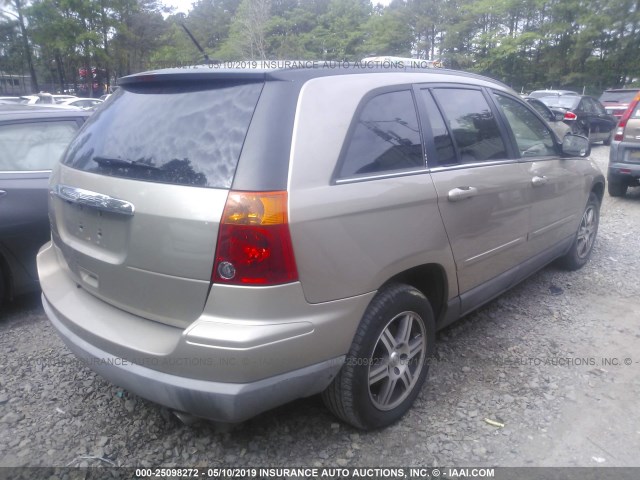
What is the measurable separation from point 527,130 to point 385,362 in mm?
2244

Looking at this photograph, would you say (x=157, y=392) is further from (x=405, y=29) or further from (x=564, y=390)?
(x=405, y=29)

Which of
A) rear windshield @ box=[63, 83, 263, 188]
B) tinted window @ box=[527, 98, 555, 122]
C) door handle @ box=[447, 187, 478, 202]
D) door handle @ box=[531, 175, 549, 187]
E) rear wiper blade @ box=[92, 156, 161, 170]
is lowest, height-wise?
tinted window @ box=[527, 98, 555, 122]

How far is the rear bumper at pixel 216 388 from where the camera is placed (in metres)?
1.99

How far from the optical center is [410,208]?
2.51 meters

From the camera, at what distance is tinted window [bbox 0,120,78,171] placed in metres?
3.88

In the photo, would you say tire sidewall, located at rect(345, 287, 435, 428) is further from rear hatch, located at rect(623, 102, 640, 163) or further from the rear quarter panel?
rear hatch, located at rect(623, 102, 640, 163)

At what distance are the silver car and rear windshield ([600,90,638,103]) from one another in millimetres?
18026

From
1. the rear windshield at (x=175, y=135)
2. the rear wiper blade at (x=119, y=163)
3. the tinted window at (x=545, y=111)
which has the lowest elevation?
the tinted window at (x=545, y=111)

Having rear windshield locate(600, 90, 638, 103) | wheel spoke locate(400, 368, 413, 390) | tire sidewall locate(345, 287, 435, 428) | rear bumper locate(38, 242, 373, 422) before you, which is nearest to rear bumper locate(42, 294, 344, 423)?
rear bumper locate(38, 242, 373, 422)

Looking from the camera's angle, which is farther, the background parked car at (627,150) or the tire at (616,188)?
the tire at (616,188)

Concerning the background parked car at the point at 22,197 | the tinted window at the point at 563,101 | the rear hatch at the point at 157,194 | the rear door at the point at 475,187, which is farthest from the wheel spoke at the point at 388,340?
the tinted window at the point at 563,101

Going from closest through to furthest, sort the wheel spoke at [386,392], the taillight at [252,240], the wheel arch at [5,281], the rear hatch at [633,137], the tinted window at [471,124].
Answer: the taillight at [252,240] → the wheel spoke at [386,392] → the tinted window at [471,124] → the wheel arch at [5,281] → the rear hatch at [633,137]

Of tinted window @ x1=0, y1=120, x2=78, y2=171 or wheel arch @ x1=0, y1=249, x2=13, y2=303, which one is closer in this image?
wheel arch @ x1=0, y1=249, x2=13, y2=303

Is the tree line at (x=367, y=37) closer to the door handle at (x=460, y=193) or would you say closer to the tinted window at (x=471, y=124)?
the tinted window at (x=471, y=124)
